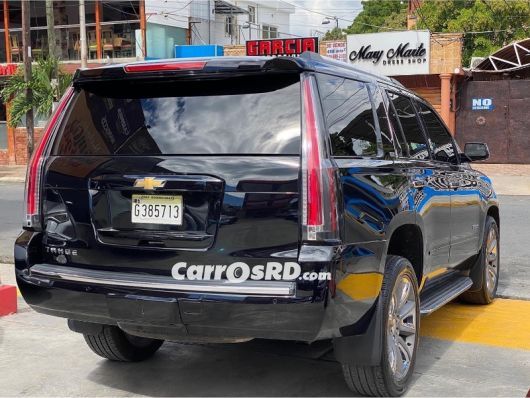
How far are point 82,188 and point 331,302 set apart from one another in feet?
4.93

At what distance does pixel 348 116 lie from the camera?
384 centimetres

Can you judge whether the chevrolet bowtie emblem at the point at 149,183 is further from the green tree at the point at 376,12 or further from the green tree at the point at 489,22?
the green tree at the point at 376,12

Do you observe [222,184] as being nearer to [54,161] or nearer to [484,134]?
[54,161]

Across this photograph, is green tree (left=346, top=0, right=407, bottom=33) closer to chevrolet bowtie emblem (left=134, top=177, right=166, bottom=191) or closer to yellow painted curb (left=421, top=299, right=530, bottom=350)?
yellow painted curb (left=421, top=299, right=530, bottom=350)

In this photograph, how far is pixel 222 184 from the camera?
3439 mm

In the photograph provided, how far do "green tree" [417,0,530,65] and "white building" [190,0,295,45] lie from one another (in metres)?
8.50

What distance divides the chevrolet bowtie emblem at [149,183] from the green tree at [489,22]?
29870 millimetres

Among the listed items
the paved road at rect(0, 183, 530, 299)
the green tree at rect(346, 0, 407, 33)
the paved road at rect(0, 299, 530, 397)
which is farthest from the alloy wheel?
the green tree at rect(346, 0, 407, 33)

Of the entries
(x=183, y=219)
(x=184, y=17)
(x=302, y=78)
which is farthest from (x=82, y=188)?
(x=184, y=17)

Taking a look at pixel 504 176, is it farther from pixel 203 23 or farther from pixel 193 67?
pixel 193 67

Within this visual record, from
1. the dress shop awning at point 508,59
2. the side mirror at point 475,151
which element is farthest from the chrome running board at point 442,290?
the dress shop awning at point 508,59

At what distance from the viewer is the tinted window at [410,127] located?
15.4ft

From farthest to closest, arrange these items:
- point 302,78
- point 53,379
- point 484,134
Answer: point 484,134, point 53,379, point 302,78

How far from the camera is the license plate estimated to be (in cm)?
353
